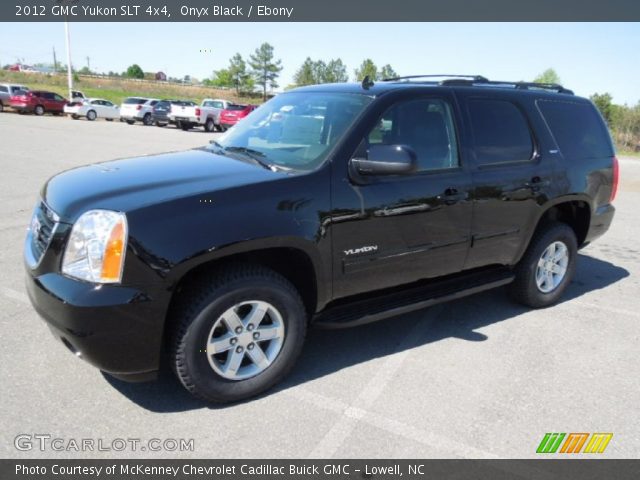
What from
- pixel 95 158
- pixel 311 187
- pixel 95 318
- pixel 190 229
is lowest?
pixel 95 158

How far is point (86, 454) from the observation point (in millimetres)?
2607

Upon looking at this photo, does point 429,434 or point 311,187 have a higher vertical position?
point 311,187

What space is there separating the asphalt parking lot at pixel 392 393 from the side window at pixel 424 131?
1420 millimetres

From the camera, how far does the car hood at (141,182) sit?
2.77m

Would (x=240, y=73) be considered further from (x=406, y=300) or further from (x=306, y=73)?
(x=406, y=300)

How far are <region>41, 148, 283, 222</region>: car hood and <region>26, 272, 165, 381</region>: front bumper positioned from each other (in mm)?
418

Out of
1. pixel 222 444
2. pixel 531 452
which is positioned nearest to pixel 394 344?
pixel 531 452

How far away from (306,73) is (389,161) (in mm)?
84139

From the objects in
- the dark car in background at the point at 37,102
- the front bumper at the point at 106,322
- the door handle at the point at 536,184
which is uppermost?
the door handle at the point at 536,184

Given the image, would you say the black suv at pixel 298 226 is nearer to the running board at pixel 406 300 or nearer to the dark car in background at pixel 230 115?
the running board at pixel 406 300

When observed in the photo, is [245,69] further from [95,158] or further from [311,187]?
[311,187]

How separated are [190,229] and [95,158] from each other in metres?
11.9

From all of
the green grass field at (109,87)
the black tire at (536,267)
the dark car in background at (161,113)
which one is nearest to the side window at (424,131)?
the black tire at (536,267)

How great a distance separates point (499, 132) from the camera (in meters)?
4.14
